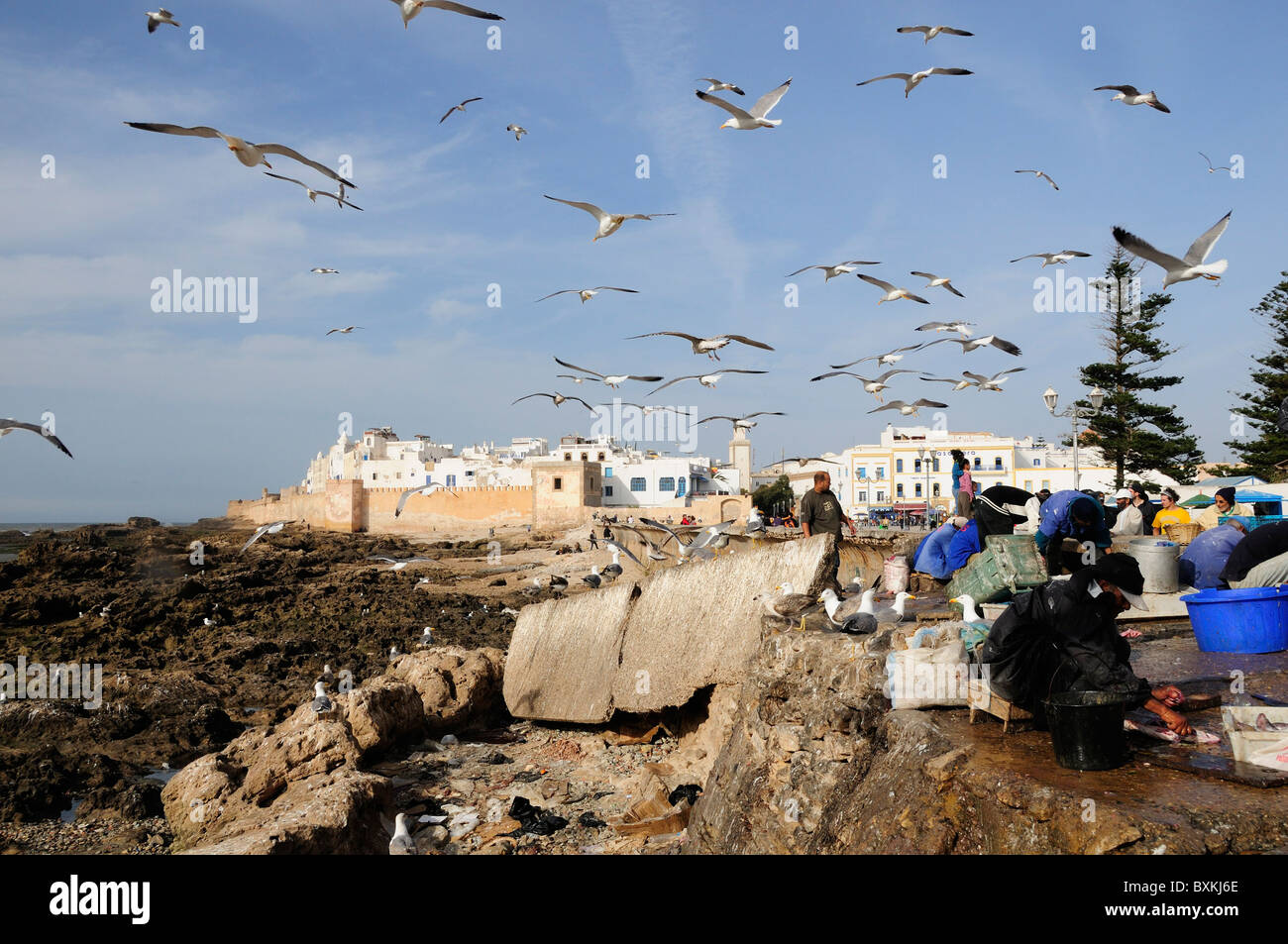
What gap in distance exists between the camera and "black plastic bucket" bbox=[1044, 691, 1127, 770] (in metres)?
3.66

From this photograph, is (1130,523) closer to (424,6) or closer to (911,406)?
(911,406)

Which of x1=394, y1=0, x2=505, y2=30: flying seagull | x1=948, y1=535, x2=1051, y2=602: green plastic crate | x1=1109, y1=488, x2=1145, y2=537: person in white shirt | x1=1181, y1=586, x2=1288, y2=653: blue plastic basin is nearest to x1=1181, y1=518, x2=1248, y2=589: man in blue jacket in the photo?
x1=1181, y1=586, x2=1288, y2=653: blue plastic basin

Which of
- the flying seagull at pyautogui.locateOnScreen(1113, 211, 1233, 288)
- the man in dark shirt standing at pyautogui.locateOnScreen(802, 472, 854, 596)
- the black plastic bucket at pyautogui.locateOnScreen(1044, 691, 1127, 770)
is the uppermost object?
the flying seagull at pyautogui.locateOnScreen(1113, 211, 1233, 288)

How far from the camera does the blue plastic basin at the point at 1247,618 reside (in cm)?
566

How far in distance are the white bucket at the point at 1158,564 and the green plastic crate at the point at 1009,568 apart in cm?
240

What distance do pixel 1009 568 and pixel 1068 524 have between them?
0.60m

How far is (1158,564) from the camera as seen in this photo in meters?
7.58

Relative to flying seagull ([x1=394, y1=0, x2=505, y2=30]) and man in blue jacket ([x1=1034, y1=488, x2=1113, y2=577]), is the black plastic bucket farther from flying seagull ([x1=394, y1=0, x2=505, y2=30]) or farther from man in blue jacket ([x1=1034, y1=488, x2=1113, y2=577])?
flying seagull ([x1=394, y1=0, x2=505, y2=30])

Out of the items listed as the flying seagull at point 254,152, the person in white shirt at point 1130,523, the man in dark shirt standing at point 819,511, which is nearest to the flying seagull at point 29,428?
the flying seagull at point 254,152

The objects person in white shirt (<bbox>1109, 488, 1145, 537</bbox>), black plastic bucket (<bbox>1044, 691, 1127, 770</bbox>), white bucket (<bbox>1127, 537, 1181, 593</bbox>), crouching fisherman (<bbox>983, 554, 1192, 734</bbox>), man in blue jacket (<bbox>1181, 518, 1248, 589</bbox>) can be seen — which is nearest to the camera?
black plastic bucket (<bbox>1044, 691, 1127, 770</bbox>)

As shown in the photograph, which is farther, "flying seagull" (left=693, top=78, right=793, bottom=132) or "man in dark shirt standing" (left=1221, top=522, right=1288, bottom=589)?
"flying seagull" (left=693, top=78, right=793, bottom=132)

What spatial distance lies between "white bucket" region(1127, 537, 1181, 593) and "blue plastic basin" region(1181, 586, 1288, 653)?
180 cm

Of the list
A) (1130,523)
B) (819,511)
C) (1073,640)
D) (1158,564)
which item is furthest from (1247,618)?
(1130,523)

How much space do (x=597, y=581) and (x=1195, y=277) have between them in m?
10.4
